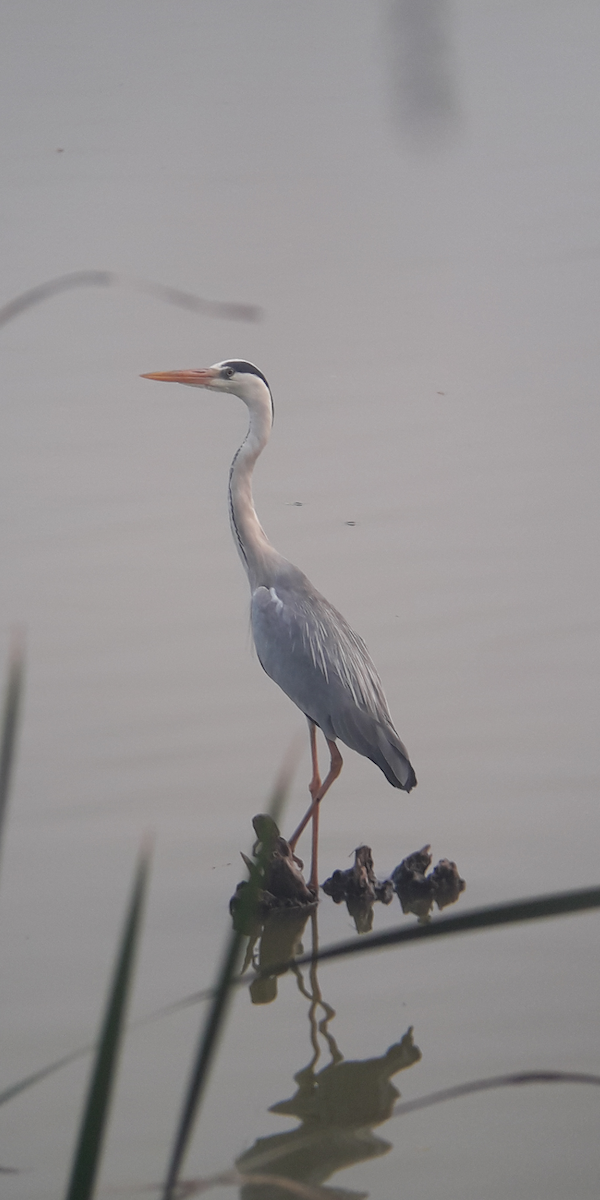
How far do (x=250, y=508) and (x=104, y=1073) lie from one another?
2.58 meters

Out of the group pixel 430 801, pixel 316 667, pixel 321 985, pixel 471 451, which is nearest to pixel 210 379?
pixel 316 667

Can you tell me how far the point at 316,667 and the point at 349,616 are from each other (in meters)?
1.39

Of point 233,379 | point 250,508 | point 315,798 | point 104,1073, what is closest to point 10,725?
point 104,1073

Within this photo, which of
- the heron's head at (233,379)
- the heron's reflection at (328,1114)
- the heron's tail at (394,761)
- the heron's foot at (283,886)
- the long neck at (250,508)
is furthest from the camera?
the heron's head at (233,379)

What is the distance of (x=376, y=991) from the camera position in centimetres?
210

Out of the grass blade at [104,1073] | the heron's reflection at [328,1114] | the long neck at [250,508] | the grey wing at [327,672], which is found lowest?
the heron's reflection at [328,1114]

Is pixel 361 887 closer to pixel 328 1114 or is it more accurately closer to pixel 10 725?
pixel 328 1114

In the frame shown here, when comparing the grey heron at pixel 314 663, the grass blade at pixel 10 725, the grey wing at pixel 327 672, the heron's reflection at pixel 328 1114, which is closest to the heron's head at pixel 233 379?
the grey heron at pixel 314 663

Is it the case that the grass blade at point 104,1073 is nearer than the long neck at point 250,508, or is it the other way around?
the grass blade at point 104,1073

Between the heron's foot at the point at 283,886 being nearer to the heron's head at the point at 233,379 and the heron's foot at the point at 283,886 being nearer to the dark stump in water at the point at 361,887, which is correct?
the dark stump in water at the point at 361,887

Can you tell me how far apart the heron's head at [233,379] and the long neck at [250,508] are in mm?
16

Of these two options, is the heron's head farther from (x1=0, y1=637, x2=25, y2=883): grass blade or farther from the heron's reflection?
(x1=0, y1=637, x2=25, y2=883): grass blade

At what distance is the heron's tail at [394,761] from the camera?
2.44 m

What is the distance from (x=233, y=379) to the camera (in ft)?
10.0
